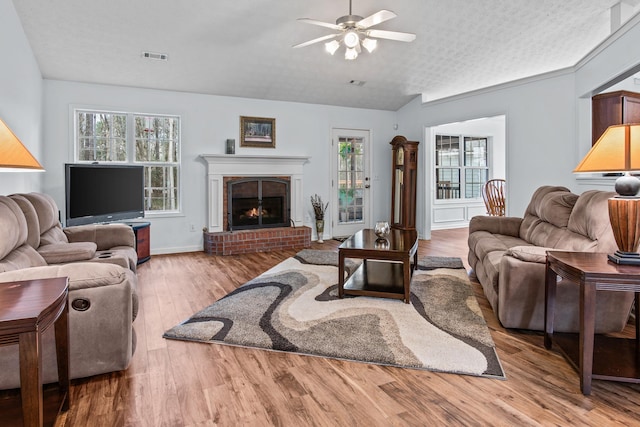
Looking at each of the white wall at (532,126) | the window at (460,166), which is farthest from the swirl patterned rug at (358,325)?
the window at (460,166)

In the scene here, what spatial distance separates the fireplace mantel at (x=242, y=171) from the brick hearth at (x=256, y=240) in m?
0.33

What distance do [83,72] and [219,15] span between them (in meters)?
2.13

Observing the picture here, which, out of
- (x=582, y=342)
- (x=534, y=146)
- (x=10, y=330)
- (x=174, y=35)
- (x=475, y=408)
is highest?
(x=174, y=35)

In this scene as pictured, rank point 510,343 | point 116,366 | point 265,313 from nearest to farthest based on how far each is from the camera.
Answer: point 116,366, point 510,343, point 265,313

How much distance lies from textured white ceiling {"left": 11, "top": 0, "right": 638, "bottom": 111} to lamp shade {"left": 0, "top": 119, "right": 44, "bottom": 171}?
9.44 ft

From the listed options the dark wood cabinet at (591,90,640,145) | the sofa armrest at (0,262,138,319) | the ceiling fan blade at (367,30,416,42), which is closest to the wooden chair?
the dark wood cabinet at (591,90,640,145)

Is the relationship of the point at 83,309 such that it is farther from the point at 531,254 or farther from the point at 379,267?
the point at 379,267

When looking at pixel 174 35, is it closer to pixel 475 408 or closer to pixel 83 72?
pixel 83 72

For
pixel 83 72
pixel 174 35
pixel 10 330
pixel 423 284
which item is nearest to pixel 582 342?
pixel 423 284

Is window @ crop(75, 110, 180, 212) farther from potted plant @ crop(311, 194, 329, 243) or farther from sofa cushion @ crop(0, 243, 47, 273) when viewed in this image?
sofa cushion @ crop(0, 243, 47, 273)

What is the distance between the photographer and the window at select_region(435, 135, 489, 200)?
8461mm

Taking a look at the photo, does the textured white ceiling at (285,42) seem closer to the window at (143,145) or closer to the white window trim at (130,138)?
the white window trim at (130,138)

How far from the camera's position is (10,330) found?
1.17 m

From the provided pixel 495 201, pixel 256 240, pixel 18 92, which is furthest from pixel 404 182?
pixel 18 92
